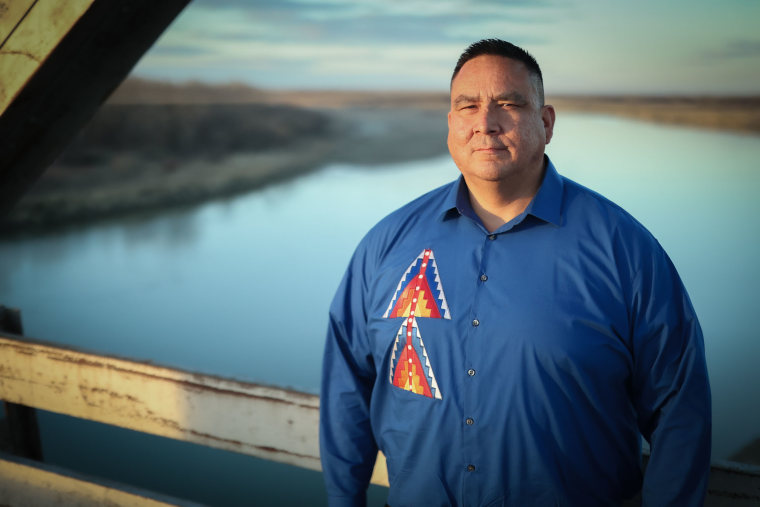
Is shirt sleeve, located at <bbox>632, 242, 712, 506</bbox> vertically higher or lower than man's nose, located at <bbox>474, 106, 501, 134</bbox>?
lower

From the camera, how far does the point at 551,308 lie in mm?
1076

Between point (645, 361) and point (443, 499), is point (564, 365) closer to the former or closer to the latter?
point (645, 361)

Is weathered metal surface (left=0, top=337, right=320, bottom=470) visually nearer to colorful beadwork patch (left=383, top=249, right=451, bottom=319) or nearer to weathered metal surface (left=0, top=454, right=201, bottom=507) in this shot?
weathered metal surface (left=0, top=454, right=201, bottom=507)

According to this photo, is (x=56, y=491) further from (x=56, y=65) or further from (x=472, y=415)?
(x=472, y=415)

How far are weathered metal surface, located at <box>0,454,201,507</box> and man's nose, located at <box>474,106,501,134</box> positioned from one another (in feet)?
4.06

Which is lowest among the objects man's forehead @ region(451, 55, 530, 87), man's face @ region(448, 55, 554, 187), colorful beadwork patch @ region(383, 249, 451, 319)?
colorful beadwork patch @ region(383, 249, 451, 319)

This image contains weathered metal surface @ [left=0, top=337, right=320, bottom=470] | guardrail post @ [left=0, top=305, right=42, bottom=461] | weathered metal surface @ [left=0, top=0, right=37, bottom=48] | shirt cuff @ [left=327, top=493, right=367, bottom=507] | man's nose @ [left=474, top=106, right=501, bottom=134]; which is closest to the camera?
man's nose @ [left=474, top=106, right=501, bottom=134]

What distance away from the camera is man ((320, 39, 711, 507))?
3.47ft

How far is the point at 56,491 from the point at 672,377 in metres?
1.73

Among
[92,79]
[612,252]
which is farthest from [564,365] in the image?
[92,79]

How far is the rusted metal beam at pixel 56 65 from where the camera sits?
142cm

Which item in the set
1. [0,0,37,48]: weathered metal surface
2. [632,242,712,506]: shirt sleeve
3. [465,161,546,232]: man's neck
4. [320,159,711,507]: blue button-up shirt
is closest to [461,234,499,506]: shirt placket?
[320,159,711,507]: blue button-up shirt

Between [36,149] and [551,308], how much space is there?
A: 1.54m

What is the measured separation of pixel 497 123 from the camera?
3.75 feet
